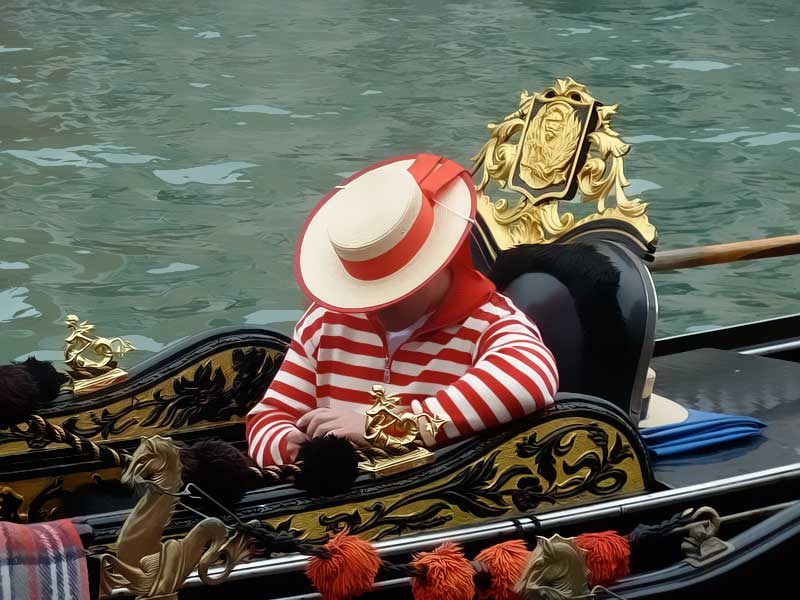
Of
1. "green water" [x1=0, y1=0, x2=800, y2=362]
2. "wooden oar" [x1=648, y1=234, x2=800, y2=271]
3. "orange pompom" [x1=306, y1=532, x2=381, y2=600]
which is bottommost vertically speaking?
"green water" [x1=0, y1=0, x2=800, y2=362]

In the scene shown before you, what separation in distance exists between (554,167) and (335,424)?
778 millimetres

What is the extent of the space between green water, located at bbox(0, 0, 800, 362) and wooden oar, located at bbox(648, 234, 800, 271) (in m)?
2.28

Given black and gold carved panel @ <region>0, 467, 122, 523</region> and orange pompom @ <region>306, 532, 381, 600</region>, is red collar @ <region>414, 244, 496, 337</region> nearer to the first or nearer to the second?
orange pompom @ <region>306, 532, 381, 600</region>

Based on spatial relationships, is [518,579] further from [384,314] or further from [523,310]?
[523,310]

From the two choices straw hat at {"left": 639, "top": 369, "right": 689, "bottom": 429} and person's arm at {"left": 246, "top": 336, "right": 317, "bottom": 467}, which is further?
straw hat at {"left": 639, "top": 369, "right": 689, "bottom": 429}

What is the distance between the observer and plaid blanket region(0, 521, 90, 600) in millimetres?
1431

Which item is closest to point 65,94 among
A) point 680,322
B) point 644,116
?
point 644,116

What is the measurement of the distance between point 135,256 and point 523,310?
13.0 feet

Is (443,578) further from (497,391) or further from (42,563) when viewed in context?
(42,563)

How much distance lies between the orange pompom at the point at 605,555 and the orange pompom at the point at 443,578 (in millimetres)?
182

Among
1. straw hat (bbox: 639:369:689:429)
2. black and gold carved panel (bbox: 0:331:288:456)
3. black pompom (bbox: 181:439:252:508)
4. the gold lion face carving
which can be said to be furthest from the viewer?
the gold lion face carving

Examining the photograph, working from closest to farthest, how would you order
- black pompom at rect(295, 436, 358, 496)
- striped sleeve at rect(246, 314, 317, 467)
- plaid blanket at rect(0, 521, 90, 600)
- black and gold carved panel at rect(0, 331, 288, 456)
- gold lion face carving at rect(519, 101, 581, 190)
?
plaid blanket at rect(0, 521, 90, 600) → black pompom at rect(295, 436, 358, 496) → striped sleeve at rect(246, 314, 317, 467) → black and gold carved panel at rect(0, 331, 288, 456) → gold lion face carving at rect(519, 101, 581, 190)

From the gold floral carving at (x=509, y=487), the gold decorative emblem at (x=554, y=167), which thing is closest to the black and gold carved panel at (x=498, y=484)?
the gold floral carving at (x=509, y=487)

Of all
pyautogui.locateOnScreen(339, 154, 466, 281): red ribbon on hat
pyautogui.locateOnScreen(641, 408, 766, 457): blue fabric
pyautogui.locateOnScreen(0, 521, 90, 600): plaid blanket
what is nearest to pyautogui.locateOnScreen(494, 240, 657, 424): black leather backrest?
pyautogui.locateOnScreen(641, 408, 766, 457): blue fabric
